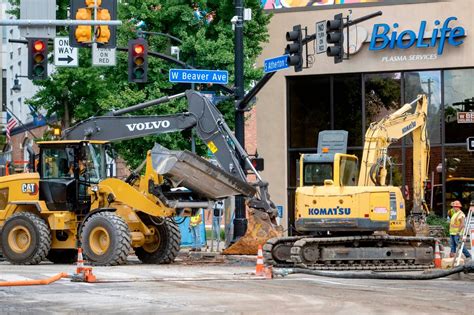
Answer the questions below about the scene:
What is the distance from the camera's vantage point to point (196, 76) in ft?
95.1

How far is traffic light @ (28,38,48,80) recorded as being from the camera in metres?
23.2

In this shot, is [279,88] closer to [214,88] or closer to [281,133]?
[281,133]

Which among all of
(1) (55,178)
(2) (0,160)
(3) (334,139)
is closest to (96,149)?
(1) (55,178)

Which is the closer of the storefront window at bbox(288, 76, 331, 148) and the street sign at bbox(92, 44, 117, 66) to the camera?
the street sign at bbox(92, 44, 117, 66)

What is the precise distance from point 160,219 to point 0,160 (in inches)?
1043

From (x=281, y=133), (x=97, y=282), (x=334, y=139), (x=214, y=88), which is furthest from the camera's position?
(x=281, y=133)

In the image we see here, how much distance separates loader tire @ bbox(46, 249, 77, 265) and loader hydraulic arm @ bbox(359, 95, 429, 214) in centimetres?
744

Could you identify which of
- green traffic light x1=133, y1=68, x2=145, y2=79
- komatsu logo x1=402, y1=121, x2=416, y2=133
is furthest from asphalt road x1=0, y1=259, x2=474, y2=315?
komatsu logo x1=402, y1=121, x2=416, y2=133

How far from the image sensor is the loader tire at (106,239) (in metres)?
24.7

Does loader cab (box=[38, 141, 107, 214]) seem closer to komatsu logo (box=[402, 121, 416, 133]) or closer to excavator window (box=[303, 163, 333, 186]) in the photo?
excavator window (box=[303, 163, 333, 186])

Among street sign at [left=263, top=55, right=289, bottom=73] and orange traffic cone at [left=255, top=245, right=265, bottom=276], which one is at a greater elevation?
street sign at [left=263, top=55, right=289, bottom=73]

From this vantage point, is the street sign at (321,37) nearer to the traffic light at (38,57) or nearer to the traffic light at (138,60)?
the traffic light at (138,60)

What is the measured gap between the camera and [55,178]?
27.0 metres

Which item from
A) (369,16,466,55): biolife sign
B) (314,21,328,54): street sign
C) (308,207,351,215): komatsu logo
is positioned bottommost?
(308,207,351,215): komatsu logo
